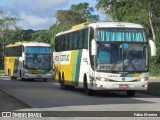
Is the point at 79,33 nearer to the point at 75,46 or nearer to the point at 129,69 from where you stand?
the point at 75,46

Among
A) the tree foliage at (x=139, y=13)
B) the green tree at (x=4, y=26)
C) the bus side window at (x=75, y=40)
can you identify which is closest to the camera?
the bus side window at (x=75, y=40)

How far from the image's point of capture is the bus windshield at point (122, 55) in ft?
76.8

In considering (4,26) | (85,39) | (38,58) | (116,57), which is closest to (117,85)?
(116,57)

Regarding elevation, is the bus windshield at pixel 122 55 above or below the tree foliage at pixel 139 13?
below

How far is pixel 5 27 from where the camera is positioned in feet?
338

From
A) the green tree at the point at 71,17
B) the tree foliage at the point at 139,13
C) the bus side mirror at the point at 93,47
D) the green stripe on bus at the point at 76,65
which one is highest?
the green tree at the point at 71,17

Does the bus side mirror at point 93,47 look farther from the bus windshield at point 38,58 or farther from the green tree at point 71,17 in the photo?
the green tree at point 71,17

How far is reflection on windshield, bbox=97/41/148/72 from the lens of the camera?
23.4 metres

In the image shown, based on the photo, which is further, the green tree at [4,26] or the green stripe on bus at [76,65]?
the green tree at [4,26]

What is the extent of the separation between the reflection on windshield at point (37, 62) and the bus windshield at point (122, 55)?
20353mm

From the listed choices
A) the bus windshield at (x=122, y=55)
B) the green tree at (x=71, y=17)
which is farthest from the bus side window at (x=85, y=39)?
the green tree at (x=71, y=17)

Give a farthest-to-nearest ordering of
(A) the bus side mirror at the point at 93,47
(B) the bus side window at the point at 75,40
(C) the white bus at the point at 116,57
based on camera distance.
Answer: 1. (B) the bus side window at the point at 75,40
2. (C) the white bus at the point at 116,57
3. (A) the bus side mirror at the point at 93,47

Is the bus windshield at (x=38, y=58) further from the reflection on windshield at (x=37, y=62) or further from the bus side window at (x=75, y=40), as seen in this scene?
the bus side window at (x=75, y=40)

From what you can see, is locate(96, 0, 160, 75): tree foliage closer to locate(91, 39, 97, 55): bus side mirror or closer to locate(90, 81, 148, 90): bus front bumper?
locate(90, 81, 148, 90): bus front bumper
